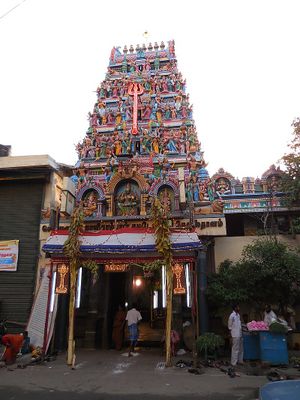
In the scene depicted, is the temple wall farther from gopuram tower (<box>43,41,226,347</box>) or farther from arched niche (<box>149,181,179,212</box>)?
arched niche (<box>149,181,179,212</box>)

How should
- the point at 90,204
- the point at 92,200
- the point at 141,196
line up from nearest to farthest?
the point at 141,196 < the point at 90,204 < the point at 92,200

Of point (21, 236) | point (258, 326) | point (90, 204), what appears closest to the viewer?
point (258, 326)

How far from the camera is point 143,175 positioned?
16219mm

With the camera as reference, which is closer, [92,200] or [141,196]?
[141,196]

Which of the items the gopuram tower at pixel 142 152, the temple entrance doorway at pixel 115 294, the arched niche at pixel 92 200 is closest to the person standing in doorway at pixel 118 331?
the temple entrance doorway at pixel 115 294

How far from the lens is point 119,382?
8.03m

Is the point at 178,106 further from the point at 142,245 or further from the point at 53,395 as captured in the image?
the point at 53,395

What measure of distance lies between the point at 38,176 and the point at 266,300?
488 inches

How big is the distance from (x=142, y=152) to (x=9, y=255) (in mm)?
8569

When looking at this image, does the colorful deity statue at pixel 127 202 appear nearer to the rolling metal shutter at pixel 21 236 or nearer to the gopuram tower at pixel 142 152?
the gopuram tower at pixel 142 152

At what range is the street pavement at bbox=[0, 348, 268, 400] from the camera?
696 cm

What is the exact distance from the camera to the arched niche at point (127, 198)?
15.6 metres

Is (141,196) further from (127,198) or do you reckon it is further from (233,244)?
(233,244)

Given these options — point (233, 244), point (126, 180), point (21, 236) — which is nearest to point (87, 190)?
point (126, 180)
